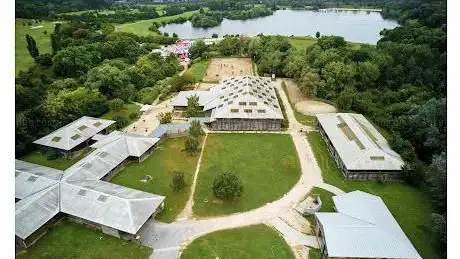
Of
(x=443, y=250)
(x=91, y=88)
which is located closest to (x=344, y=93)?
(x=443, y=250)

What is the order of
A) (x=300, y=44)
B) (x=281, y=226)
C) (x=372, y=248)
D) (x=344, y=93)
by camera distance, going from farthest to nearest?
(x=300, y=44)
(x=344, y=93)
(x=281, y=226)
(x=372, y=248)

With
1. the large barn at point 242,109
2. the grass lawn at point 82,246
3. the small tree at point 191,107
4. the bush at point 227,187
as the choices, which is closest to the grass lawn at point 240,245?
the bush at point 227,187

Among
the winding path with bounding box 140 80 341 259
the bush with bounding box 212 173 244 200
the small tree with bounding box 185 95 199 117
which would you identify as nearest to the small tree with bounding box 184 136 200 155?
the winding path with bounding box 140 80 341 259

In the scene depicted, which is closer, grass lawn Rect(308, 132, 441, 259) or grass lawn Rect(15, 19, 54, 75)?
grass lawn Rect(308, 132, 441, 259)

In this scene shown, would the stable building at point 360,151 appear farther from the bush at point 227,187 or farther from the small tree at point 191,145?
the small tree at point 191,145

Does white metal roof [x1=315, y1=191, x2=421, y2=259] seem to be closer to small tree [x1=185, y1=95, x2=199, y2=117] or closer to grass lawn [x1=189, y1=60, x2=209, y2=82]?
small tree [x1=185, y1=95, x2=199, y2=117]

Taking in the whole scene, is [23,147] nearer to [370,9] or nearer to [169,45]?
[169,45]

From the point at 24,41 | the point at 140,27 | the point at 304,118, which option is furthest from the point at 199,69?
the point at 140,27
